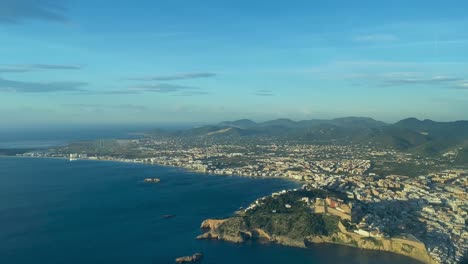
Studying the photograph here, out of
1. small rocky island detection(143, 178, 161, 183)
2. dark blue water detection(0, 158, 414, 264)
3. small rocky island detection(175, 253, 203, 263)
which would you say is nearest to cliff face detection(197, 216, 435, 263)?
dark blue water detection(0, 158, 414, 264)

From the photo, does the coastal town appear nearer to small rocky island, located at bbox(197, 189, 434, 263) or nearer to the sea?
small rocky island, located at bbox(197, 189, 434, 263)

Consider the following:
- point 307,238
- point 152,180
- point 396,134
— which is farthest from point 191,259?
point 396,134

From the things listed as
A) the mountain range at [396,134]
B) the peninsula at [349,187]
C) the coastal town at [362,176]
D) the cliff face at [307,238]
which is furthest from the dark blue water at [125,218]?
the mountain range at [396,134]

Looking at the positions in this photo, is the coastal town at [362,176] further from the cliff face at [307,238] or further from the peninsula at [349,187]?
the cliff face at [307,238]

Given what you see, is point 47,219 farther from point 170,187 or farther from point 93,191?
point 170,187

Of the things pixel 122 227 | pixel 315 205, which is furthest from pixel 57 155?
pixel 315 205

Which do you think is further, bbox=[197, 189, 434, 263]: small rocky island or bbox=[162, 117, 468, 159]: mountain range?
bbox=[162, 117, 468, 159]: mountain range

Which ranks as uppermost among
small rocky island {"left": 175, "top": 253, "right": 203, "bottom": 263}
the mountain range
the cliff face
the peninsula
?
the mountain range

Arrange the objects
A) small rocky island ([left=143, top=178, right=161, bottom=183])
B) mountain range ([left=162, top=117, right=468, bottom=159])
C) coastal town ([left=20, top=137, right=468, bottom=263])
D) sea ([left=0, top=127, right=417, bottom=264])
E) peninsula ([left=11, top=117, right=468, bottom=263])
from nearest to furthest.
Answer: sea ([left=0, top=127, right=417, bottom=264]), peninsula ([left=11, top=117, right=468, bottom=263]), coastal town ([left=20, top=137, right=468, bottom=263]), small rocky island ([left=143, top=178, right=161, bottom=183]), mountain range ([left=162, top=117, right=468, bottom=159])

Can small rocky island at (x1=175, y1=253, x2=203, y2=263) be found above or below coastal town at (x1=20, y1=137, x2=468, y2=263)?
below
